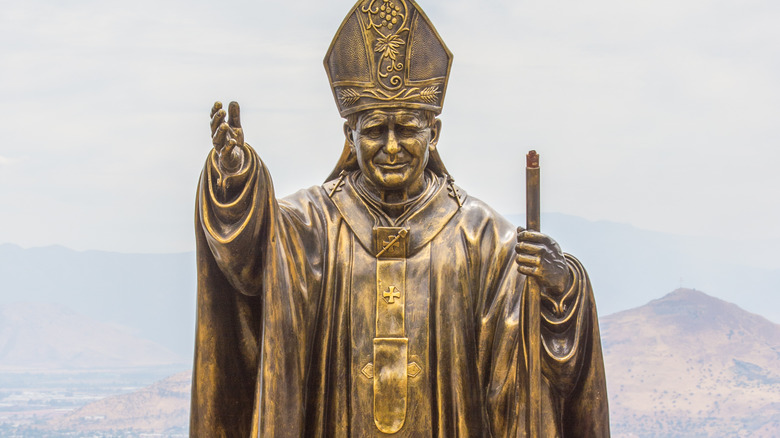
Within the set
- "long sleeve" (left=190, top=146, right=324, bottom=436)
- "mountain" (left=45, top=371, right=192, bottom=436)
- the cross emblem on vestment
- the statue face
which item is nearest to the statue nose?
the statue face

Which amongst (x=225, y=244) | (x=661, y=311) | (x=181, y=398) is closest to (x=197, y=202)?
(x=225, y=244)

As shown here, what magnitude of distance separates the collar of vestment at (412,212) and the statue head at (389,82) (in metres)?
0.19

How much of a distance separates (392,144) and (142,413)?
5.45 metres

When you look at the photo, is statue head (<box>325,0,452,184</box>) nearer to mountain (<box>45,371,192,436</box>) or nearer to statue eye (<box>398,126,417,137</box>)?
statue eye (<box>398,126,417,137</box>)

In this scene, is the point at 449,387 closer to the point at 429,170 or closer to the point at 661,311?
the point at 429,170

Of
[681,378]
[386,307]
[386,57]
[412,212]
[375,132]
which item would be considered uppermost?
[386,57]

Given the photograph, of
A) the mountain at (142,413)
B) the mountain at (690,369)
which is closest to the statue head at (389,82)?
the mountain at (142,413)

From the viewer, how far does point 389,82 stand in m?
6.98

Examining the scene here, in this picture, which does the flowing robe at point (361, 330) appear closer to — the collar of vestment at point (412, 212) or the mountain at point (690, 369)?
the collar of vestment at point (412, 212)

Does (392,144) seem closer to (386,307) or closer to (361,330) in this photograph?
(386,307)

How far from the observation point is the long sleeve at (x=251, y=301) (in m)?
6.65

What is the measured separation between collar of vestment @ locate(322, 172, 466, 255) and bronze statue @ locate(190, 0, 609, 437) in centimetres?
1

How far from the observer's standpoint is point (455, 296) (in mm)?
7039

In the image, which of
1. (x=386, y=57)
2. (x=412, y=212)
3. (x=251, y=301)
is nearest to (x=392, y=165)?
(x=412, y=212)
